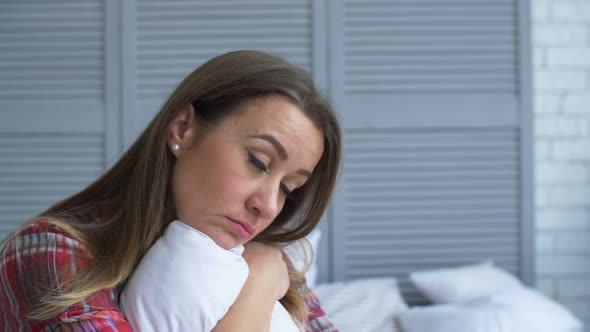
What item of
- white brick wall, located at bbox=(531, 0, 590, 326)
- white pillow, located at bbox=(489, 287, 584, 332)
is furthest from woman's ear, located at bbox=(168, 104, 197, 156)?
white brick wall, located at bbox=(531, 0, 590, 326)

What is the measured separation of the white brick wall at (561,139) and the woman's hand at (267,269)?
188cm

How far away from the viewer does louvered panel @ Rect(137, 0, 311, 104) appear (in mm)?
2617

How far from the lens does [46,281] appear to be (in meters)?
0.87

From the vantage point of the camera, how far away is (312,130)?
3.63 ft

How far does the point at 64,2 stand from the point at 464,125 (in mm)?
1814

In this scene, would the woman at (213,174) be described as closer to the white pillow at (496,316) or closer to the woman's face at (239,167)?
the woman's face at (239,167)

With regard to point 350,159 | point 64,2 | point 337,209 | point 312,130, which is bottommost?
point 337,209

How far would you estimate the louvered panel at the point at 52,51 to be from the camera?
8.58ft

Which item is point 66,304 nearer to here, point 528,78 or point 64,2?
point 64,2

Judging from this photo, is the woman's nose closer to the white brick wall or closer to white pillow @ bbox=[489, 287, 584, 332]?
white pillow @ bbox=[489, 287, 584, 332]

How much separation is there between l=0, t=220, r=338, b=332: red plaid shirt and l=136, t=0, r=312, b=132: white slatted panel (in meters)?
1.74

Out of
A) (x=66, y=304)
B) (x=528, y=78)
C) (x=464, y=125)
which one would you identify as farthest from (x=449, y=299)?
(x=66, y=304)

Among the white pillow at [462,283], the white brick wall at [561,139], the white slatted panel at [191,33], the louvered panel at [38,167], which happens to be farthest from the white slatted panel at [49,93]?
the white brick wall at [561,139]

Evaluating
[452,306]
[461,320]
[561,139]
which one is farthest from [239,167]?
[561,139]
